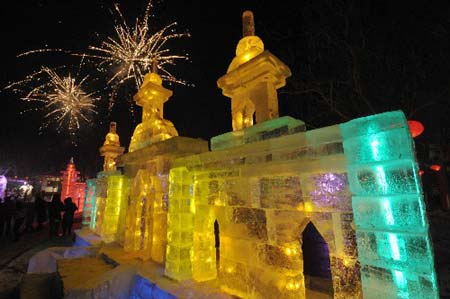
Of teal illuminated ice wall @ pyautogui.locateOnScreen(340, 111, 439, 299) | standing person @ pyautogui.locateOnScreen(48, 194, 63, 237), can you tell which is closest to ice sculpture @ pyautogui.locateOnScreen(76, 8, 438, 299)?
teal illuminated ice wall @ pyautogui.locateOnScreen(340, 111, 439, 299)

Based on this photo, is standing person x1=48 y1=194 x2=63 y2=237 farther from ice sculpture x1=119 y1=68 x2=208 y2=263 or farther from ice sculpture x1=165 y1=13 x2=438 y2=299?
ice sculpture x1=165 y1=13 x2=438 y2=299

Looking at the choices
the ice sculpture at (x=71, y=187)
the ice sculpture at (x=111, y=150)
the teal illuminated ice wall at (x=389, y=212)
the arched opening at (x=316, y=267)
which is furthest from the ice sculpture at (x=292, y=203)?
the ice sculpture at (x=71, y=187)

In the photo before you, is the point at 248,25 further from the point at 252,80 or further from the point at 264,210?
the point at 264,210

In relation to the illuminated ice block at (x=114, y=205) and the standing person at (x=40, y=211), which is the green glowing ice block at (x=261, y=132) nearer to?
the illuminated ice block at (x=114, y=205)

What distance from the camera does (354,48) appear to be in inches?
416

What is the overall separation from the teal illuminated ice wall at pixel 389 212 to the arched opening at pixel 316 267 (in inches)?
61.8

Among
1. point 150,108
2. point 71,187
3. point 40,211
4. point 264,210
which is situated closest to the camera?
point 264,210

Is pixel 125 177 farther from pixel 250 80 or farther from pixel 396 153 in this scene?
pixel 396 153

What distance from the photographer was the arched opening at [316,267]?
11.4ft

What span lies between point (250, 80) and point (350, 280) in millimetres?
2916

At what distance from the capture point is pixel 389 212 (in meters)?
1.99

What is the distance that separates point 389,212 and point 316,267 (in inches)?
208

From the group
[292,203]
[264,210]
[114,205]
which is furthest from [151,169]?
[292,203]

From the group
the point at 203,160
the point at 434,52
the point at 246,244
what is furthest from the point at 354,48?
the point at 246,244
